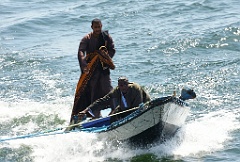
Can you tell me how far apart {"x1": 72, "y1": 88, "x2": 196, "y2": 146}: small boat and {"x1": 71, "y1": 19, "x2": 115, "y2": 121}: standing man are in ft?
3.12

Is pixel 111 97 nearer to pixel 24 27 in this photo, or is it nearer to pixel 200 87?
pixel 200 87

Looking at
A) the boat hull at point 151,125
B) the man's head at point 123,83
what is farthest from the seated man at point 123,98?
the boat hull at point 151,125

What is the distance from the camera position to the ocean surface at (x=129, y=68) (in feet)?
37.6

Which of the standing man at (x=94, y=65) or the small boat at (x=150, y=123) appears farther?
the standing man at (x=94, y=65)

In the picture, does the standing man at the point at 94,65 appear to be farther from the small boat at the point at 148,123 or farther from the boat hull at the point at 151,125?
the boat hull at the point at 151,125

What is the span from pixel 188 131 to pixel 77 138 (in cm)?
217

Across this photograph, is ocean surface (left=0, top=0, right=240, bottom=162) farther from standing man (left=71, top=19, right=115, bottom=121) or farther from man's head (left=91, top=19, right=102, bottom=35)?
man's head (left=91, top=19, right=102, bottom=35)

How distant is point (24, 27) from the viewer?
23.1 m

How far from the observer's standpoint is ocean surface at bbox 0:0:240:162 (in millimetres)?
11469

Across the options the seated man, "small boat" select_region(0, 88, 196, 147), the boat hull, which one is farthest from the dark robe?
the boat hull

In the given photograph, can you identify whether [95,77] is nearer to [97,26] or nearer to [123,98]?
[97,26]

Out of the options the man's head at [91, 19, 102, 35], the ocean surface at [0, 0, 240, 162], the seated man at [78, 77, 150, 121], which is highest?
the man's head at [91, 19, 102, 35]

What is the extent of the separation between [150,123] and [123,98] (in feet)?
2.07

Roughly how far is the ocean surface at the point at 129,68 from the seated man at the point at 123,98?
0.55 m
